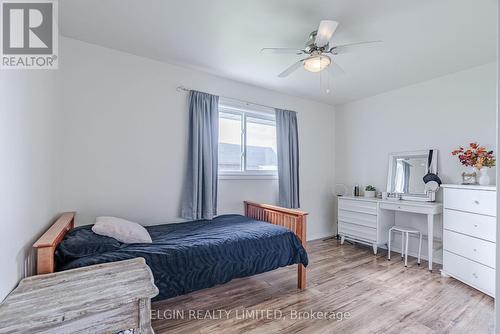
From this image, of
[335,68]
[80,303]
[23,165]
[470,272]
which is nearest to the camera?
[80,303]

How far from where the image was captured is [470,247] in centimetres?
239

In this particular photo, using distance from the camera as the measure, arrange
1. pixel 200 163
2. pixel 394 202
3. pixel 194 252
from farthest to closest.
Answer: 1. pixel 394 202
2. pixel 200 163
3. pixel 194 252

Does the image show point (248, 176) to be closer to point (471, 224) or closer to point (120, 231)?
point (120, 231)

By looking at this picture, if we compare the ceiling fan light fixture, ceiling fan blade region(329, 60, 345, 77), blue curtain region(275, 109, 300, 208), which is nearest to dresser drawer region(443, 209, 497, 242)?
blue curtain region(275, 109, 300, 208)

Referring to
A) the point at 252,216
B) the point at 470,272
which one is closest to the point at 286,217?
the point at 252,216

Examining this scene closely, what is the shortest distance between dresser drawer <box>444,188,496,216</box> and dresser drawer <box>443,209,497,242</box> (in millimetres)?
55

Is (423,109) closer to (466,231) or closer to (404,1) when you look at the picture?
(466,231)

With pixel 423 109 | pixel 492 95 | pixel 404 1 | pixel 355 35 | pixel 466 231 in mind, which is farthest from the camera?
pixel 423 109

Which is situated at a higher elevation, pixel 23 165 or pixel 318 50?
pixel 318 50

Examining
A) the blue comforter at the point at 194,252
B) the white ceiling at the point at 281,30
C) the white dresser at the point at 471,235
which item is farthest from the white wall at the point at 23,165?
the white dresser at the point at 471,235

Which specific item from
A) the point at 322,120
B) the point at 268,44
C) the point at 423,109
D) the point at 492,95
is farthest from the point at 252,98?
the point at 492,95

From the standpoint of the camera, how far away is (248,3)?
1.72 metres

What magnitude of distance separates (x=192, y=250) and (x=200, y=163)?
123 centimetres

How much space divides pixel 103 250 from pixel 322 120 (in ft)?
12.8
